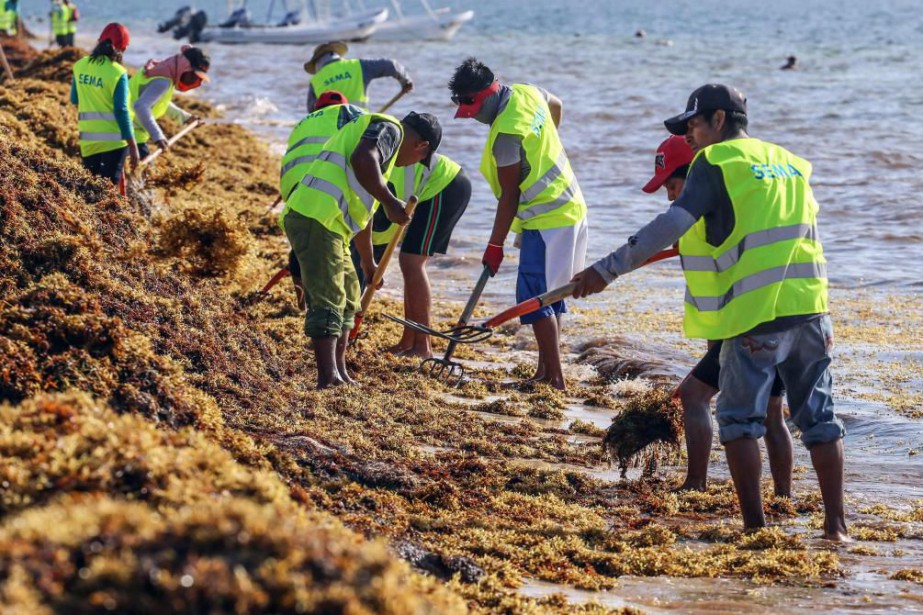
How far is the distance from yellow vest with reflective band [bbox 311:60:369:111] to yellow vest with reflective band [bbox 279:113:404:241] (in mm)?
2885

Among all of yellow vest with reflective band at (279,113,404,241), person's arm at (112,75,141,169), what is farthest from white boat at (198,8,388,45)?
yellow vest with reflective band at (279,113,404,241)

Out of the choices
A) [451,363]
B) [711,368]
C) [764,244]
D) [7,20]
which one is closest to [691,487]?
[711,368]

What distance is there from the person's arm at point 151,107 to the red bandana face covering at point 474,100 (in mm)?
3149

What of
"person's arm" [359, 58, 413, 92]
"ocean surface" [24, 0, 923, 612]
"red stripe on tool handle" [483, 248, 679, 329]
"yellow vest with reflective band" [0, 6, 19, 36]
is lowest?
"ocean surface" [24, 0, 923, 612]

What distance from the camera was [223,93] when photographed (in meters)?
26.6

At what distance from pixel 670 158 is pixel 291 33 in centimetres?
4175

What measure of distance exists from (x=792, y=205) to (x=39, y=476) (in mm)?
2827

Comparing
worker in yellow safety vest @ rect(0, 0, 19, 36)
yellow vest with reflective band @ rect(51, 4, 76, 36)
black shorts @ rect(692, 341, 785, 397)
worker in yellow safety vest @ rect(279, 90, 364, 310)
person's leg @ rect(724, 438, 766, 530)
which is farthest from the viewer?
worker in yellow safety vest @ rect(0, 0, 19, 36)

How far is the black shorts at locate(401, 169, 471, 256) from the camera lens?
748 centimetres

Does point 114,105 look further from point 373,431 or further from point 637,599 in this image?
point 637,599

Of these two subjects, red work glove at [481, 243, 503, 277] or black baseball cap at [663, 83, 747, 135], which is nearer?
black baseball cap at [663, 83, 747, 135]

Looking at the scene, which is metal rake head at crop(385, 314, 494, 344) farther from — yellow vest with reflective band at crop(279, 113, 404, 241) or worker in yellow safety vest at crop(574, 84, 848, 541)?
worker in yellow safety vest at crop(574, 84, 848, 541)

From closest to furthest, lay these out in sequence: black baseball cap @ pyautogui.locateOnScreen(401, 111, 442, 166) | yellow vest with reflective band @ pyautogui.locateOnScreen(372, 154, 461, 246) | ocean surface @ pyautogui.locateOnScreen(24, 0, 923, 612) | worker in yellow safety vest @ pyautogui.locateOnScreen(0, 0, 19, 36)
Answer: ocean surface @ pyautogui.locateOnScreen(24, 0, 923, 612)
black baseball cap @ pyautogui.locateOnScreen(401, 111, 442, 166)
yellow vest with reflective band @ pyautogui.locateOnScreen(372, 154, 461, 246)
worker in yellow safety vest @ pyautogui.locateOnScreen(0, 0, 19, 36)

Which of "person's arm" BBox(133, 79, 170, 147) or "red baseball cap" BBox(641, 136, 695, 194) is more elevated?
"red baseball cap" BBox(641, 136, 695, 194)
